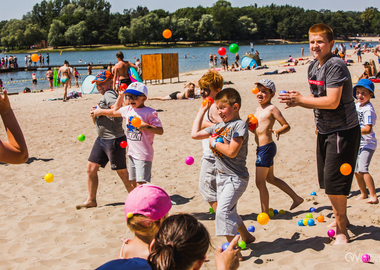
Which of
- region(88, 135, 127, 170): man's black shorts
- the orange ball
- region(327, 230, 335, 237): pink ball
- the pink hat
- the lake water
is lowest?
region(327, 230, 335, 237): pink ball

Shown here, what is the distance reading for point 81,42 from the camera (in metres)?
115

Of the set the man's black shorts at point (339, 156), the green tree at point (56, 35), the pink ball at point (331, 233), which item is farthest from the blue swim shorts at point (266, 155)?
the green tree at point (56, 35)

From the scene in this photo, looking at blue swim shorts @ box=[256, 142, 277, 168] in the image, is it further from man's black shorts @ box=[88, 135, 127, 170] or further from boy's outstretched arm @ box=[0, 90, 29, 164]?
boy's outstretched arm @ box=[0, 90, 29, 164]

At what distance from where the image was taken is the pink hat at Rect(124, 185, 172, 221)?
226 cm

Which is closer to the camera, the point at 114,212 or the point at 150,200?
the point at 150,200

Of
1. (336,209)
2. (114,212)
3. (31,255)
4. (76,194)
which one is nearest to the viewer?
(336,209)

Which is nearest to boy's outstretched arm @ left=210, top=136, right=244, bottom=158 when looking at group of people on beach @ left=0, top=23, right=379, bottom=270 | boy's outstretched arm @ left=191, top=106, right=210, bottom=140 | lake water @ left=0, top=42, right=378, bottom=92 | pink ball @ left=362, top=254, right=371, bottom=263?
group of people on beach @ left=0, top=23, right=379, bottom=270

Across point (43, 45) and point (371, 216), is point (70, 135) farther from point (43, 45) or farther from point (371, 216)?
point (43, 45)

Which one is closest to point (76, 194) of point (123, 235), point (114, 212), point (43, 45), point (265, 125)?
point (114, 212)

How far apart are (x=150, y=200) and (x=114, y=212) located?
3287 mm

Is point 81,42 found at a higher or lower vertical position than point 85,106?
higher

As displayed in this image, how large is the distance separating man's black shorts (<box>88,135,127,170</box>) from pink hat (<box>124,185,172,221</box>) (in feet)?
Answer: 10.3

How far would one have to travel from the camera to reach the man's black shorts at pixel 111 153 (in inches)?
212

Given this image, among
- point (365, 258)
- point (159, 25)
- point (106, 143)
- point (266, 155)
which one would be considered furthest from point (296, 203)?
point (159, 25)
